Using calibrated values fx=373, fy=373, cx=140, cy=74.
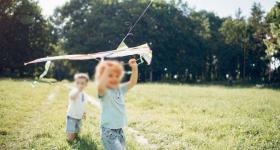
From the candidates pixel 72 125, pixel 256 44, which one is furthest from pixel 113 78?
pixel 256 44

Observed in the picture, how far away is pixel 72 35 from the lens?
2879 inches

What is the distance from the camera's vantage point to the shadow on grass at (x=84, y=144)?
10.4m

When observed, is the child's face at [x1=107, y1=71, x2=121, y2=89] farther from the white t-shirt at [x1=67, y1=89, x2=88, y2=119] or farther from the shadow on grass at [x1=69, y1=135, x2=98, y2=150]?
the white t-shirt at [x1=67, y1=89, x2=88, y2=119]

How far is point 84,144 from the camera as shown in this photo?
35.5 ft

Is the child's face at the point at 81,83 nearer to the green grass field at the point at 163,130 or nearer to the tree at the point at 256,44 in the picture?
the green grass field at the point at 163,130

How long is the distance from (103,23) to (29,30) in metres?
14.2

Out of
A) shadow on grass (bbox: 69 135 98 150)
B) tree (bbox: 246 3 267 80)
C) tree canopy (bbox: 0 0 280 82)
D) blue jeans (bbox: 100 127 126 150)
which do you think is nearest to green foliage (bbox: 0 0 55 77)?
tree canopy (bbox: 0 0 280 82)

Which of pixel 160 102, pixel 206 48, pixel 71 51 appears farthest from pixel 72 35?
pixel 160 102

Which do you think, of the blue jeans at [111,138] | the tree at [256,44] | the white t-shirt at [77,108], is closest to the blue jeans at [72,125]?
the white t-shirt at [77,108]

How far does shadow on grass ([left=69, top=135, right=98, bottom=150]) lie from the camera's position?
1041cm

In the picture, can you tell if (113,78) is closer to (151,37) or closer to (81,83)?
(81,83)

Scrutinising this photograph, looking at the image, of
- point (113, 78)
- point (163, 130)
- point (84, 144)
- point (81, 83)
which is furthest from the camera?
point (163, 130)

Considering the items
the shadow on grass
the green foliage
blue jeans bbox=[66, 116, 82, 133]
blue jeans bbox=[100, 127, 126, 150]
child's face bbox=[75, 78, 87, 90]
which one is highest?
the green foliage

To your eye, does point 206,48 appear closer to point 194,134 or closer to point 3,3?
point 3,3
